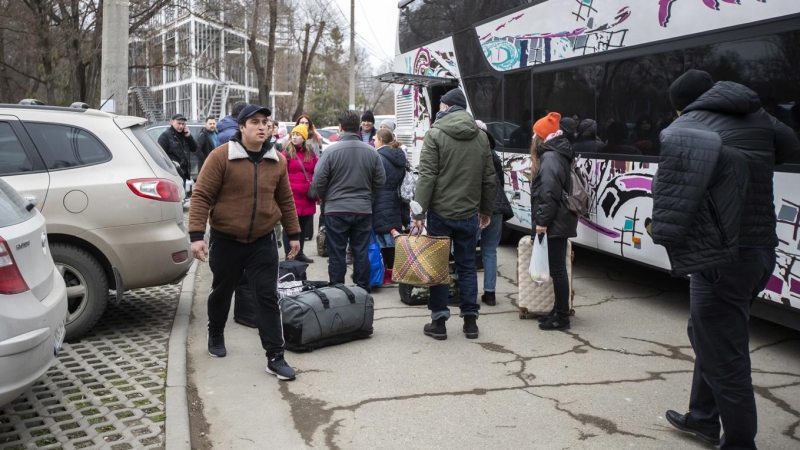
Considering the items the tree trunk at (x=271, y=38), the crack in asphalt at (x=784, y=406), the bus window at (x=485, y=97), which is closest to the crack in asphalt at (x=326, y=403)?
the crack in asphalt at (x=784, y=406)

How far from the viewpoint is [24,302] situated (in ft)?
12.5

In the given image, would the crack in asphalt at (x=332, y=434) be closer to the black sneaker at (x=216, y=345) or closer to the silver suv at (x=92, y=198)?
the black sneaker at (x=216, y=345)

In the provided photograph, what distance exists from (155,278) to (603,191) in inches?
176

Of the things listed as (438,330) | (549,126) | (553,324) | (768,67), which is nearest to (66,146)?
(438,330)

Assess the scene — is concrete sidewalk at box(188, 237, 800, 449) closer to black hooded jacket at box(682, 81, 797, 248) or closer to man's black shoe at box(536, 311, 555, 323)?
man's black shoe at box(536, 311, 555, 323)

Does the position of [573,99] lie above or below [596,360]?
above

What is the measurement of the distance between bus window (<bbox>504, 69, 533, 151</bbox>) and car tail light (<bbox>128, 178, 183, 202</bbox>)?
4.76m

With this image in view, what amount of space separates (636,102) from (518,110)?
246cm

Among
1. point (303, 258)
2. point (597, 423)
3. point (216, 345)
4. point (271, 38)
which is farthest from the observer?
point (271, 38)

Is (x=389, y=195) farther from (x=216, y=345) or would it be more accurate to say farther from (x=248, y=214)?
(x=248, y=214)

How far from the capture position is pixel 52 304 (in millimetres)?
4145

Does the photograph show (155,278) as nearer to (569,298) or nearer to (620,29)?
(569,298)

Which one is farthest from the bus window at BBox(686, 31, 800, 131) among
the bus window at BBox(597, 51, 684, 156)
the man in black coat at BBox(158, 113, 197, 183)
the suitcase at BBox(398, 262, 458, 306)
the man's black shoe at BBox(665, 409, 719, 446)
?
the man in black coat at BBox(158, 113, 197, 183)

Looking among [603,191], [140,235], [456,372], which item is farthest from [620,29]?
[140,235]
